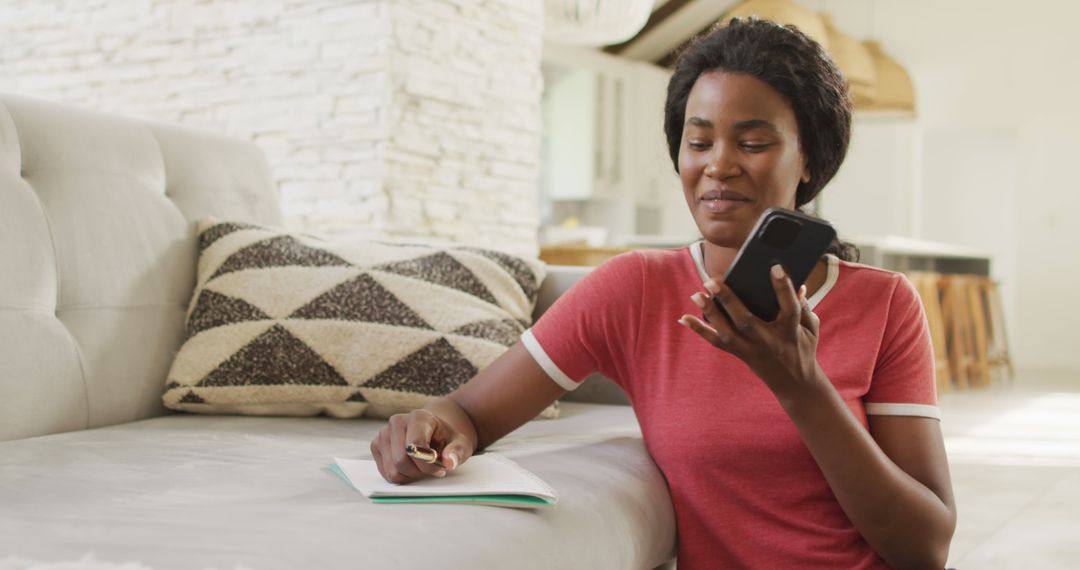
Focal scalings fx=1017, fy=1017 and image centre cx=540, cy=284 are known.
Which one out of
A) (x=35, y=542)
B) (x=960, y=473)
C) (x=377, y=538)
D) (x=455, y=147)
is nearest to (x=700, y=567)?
(x=377, y=538)

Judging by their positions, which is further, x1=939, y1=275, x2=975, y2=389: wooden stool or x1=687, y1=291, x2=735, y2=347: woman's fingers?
x1=939, y1=275, x2=975, y2=389: wooden stool

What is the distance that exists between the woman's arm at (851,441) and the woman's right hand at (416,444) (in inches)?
12.2

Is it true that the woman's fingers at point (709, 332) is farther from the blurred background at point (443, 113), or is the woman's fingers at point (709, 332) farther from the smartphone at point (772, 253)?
the blurred background at point (443, 113)

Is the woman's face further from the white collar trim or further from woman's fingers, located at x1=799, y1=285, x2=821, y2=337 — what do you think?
woman's fingers, located at x1=799, y1=285, x2=821, y2=337

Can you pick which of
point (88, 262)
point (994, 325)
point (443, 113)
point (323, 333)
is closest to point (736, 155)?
point (323, 333)

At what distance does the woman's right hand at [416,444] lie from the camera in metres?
1.00

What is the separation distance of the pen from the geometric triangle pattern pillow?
44 centimetres

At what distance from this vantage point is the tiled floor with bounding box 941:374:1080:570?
2373 mm

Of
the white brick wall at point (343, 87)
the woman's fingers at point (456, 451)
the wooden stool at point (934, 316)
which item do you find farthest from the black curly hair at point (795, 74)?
the wooden stool at point (934, 316)

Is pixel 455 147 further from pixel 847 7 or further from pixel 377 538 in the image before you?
pixel 847 7

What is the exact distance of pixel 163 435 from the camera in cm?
129

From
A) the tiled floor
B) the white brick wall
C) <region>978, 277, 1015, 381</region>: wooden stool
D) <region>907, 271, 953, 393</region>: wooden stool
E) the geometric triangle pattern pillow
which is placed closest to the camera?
the geometric triangle pattern pillow

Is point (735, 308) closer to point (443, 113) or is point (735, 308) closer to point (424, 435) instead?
point (424, 435)

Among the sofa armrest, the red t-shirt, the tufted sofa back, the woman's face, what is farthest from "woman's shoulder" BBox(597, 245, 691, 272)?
the tufted sofa back
